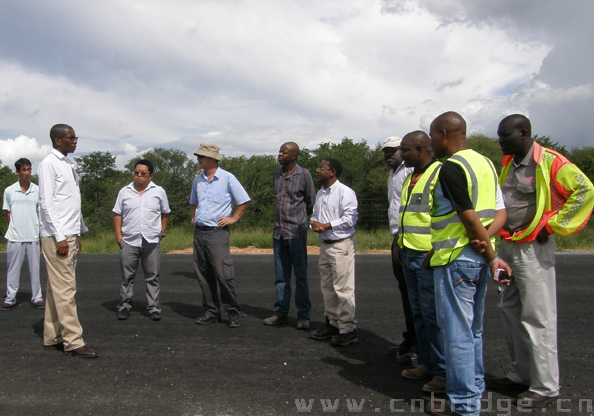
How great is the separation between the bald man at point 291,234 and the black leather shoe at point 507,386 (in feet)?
7.17

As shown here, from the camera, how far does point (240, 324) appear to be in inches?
211

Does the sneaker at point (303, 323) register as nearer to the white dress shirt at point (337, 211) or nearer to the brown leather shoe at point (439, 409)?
the white dress shirt at point (337, 211)

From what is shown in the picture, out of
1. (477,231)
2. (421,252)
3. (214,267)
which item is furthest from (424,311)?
(214,267)

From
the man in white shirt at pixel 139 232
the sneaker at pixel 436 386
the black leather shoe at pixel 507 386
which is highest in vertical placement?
the man in white shirt at pixel 139 232

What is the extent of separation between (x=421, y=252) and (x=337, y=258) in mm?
1252

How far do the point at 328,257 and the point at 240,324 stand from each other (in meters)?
1.46

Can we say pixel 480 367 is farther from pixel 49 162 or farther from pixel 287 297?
pixel 49 162

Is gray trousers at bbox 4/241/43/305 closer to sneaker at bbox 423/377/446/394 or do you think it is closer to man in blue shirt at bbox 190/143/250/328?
man in blue shirt at bbox 190/143/250/328

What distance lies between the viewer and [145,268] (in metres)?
5.89

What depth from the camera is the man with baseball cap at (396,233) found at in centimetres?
423

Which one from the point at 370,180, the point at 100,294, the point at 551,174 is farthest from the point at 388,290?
the point at 370,180

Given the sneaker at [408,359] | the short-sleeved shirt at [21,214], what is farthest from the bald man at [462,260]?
the short-sleeved shirt at [21,214]

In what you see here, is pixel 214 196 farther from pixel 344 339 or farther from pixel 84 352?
pixel 344 339

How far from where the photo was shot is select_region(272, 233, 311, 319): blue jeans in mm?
5230
